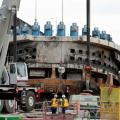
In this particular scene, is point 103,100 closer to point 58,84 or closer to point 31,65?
point 58,84

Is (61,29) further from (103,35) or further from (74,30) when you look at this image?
(103,35)

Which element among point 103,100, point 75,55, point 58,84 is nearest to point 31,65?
point 75,55

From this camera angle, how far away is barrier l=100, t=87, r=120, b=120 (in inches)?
792

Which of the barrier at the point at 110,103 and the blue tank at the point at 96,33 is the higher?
the blue tank at the point at 96,33

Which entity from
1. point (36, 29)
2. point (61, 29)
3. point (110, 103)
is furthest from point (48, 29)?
point (110, 103)

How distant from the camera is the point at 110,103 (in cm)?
2055

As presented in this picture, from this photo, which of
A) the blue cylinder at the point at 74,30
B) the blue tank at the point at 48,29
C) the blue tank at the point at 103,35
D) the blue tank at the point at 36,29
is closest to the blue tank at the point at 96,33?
the blue tank at the point at 103,35

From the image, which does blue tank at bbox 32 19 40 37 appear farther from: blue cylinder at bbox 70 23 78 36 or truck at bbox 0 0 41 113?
truck at bbox 0 0 41 113

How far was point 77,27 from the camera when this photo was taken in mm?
74750

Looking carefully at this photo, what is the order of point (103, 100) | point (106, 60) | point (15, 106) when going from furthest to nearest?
point (106, 60)
point (15, 106)
point (103, 100)

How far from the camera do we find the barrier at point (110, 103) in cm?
2012

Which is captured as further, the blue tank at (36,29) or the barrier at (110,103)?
the blue tank at (36,29)

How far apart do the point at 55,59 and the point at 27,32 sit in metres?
5.68

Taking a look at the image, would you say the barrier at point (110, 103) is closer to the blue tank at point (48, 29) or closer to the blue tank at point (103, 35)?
the blue tank at point (48, 29)
